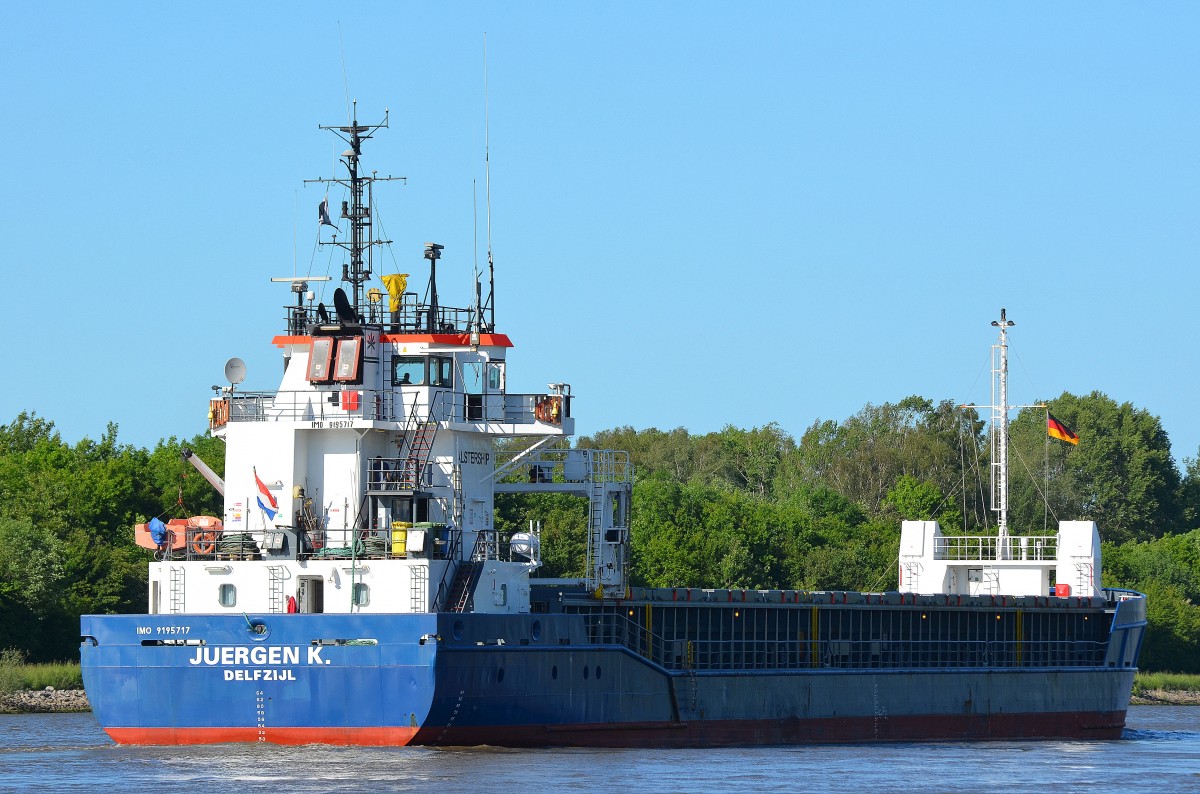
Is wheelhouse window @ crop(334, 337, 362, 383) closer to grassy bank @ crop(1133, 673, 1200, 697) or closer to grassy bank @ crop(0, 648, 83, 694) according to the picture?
grassy bank @ crop(0, 648, 83, 694)

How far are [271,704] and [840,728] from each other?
587 inches

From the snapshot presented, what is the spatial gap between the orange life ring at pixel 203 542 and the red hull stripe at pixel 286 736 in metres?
3.30

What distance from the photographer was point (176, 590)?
36.4m

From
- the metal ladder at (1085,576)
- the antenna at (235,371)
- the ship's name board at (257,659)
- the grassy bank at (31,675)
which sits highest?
the antenna at (235,371)

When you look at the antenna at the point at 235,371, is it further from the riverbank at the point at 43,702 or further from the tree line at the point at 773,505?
the riverbank at the point at 43,702

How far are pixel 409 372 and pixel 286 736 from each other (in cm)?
753

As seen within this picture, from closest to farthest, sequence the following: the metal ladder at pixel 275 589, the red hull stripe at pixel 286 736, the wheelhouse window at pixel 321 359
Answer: the red hull stripe at pixel 286 736 → the metal ladder at pixel 275 589 → the wheelhouse window at pixel 321 359

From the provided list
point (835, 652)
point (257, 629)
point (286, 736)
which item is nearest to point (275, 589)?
point (257, 629)

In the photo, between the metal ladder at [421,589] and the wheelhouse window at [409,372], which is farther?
the wheelhouse window at [409,372]

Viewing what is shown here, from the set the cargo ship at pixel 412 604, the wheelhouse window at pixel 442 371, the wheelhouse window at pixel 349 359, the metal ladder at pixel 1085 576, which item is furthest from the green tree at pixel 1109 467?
the wheelhouse window at pixel 349 359

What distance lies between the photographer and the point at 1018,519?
9831 cm

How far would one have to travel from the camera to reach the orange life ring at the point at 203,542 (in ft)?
120

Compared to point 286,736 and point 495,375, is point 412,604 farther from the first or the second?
point 495,375

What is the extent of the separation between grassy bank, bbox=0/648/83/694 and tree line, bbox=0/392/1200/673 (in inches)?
72.1
